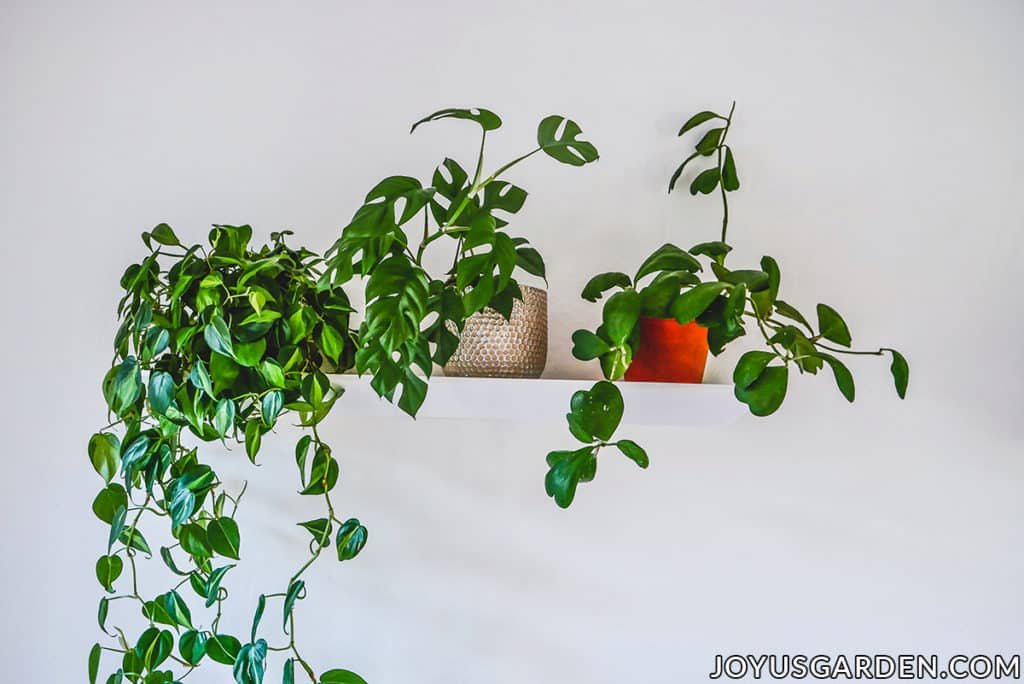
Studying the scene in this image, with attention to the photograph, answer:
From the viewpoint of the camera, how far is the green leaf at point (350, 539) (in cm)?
89

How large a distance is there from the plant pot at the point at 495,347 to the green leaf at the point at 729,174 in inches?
15.4

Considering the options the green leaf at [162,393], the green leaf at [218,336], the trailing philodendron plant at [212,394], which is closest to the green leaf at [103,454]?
the trailing philodendron plant at [212,394]

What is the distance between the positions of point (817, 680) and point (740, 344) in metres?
0.50

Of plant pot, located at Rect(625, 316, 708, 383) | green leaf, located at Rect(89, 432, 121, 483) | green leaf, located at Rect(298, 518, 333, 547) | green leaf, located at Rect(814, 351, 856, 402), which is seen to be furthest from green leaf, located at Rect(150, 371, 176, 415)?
green leaf, located at Rect(814, 351, 856, 402)

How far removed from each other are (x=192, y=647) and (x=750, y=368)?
2.39 ft

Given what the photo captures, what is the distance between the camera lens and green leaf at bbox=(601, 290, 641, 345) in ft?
2.65

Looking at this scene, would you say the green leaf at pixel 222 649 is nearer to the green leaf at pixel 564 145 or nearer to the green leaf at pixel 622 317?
the green leaf at pixel 622 317

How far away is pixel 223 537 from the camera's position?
34.3 inches

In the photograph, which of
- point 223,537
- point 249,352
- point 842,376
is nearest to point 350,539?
point 223,537

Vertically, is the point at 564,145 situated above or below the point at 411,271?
above

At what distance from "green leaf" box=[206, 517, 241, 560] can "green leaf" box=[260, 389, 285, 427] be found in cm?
13

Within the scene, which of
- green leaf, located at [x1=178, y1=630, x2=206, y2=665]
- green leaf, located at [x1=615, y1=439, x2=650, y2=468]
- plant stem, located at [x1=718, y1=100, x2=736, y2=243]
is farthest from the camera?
plant stem, located at [x1=718, y1=100, x2=736, y2=243]

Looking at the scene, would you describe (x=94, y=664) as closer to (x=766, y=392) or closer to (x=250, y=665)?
(x=250, y=665)

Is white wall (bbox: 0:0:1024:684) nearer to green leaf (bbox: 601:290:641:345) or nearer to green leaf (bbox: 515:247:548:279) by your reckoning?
green leaf (bbox: 515:247:548:279)
